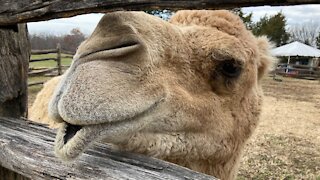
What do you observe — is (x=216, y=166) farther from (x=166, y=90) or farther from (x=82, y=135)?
(x=82, y=135)

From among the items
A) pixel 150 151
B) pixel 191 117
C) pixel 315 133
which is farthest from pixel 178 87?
pixel 315 133

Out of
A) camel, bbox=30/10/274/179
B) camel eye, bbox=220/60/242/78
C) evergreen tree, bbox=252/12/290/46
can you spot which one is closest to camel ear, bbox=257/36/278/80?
camel, bbox=30/10/274/179

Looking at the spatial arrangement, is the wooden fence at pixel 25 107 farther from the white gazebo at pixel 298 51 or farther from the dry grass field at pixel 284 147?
the white gazebo at pixel 298 51

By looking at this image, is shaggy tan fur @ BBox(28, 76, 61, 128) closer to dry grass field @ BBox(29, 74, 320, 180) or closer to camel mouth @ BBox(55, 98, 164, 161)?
camel mouth @ BBox(55, 98, 164, 161)

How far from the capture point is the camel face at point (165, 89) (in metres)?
1.30

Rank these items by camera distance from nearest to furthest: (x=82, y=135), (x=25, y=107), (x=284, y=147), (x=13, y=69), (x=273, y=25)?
(x=82, y=135) → (x=13, y=69) → (x=25, y=107) → (x=284, y=147) → (x=273, y=25)

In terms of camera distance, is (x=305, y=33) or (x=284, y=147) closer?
(x=284, y=147)

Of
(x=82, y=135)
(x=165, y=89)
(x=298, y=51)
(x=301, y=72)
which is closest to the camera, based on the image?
(x=82, y=135)

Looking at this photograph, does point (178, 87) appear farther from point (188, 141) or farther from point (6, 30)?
point (6, 30)

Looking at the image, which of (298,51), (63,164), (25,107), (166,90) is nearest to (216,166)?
(166,90)

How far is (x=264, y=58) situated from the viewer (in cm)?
261

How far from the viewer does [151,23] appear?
1.59 m

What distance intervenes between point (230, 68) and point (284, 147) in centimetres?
592

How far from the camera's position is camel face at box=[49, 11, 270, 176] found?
130cm
